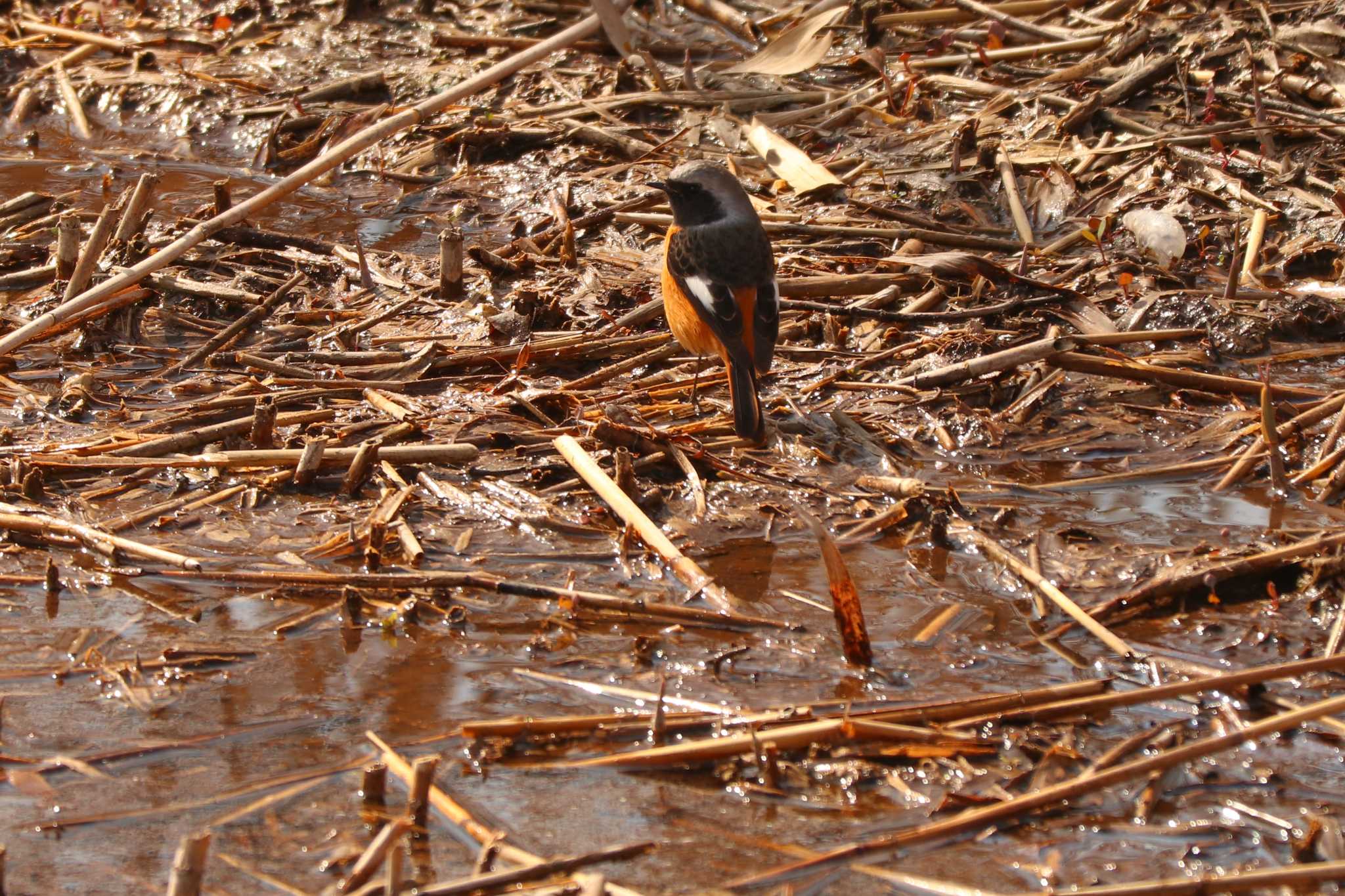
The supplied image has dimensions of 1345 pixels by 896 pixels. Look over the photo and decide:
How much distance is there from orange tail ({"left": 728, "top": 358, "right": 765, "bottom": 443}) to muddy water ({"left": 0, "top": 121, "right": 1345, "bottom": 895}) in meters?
0.36

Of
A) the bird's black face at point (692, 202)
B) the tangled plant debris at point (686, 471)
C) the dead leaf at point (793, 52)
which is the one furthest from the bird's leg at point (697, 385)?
the dead leaf at point (793, 52)

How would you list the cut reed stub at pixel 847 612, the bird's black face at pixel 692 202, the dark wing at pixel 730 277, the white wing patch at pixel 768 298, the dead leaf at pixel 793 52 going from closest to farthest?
the cut reed stub at pixel 847 612 < the dark wing at pixel 730 277 < the white wing patch at pixel 768 298 < the bird's black face at pixel 692 202 < the dead leaf at pixel 793 52

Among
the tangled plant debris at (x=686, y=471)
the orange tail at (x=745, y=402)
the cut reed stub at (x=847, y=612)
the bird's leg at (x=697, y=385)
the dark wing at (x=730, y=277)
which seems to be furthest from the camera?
the bird's leg at (x=697, y=385)

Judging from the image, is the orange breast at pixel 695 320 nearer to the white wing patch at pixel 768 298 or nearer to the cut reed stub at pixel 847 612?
the white wing patch at pixel 768 298

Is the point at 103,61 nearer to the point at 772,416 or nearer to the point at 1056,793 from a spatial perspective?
the point at 772,416

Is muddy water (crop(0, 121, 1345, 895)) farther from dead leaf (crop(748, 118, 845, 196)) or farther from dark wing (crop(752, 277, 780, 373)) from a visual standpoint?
dead leaf (crop(748, 118, 845, 196))

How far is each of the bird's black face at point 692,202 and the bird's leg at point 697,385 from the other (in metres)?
0.66

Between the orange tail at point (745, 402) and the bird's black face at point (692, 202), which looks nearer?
the orange tail at point (745, 402)

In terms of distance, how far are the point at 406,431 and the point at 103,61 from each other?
22.5 ft

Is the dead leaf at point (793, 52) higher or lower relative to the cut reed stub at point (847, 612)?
higher

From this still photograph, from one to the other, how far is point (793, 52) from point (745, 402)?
4.68m

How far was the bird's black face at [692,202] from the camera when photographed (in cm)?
667

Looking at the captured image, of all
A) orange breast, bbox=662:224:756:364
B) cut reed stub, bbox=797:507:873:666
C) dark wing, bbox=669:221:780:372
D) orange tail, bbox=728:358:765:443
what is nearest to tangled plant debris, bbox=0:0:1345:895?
cut reed stub, bbox=797:507:873:666

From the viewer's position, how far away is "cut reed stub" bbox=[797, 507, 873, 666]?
165 inches
